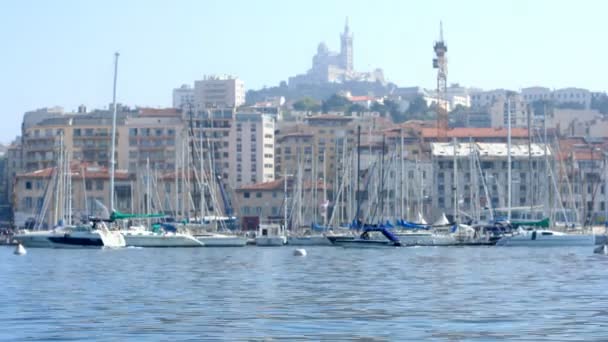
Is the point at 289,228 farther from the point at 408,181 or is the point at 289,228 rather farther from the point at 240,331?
the point at 240,331

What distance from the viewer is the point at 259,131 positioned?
544ft

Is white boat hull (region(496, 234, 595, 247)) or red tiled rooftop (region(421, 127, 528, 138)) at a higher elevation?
red tiled rooftop (region(421, 127, 528, 138))

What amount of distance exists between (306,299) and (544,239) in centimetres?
5372

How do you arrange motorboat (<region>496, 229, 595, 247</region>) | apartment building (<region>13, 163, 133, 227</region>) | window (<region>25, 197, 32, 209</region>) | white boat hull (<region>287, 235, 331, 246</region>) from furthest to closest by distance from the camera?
window (<region>25, 197, 32, 209</region>) → apartment building (<region>13, 163, 133, 227</region>) → white boat hull (<region>287, 235, 331, 246</region>) → motorboat (<region>496, 229, 595, 247</region>)

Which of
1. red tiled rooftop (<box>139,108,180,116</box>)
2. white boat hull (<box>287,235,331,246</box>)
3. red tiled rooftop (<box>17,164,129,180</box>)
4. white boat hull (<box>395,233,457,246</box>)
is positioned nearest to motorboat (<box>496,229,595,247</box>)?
white boat hull (<box>395,233,457,246</box>)

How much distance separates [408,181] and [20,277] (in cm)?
6632

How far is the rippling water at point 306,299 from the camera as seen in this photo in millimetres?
31172

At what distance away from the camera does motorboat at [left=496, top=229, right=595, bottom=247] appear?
302 feet

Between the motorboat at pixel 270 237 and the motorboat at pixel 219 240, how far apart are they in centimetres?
321

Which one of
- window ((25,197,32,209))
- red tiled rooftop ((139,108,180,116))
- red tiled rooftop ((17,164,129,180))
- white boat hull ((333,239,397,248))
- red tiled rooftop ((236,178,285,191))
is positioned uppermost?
red tiled rooftop ((139,108,180,116))

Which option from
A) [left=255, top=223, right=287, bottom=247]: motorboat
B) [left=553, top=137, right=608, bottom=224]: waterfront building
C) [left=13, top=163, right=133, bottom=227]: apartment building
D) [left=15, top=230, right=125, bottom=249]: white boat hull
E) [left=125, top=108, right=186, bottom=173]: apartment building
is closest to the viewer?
[left=15, top=230, right=125, bottom=249]: white boat hull

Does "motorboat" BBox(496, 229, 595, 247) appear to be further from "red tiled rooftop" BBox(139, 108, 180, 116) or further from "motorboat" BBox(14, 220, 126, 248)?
"red tiled rooftop" BBox(139, 108, 180, 116)

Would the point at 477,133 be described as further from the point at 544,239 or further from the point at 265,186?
the point at 544,239

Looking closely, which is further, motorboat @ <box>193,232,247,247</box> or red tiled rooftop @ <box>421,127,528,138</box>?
red tiled rooftop @ <box>421,127,528,138</box>
